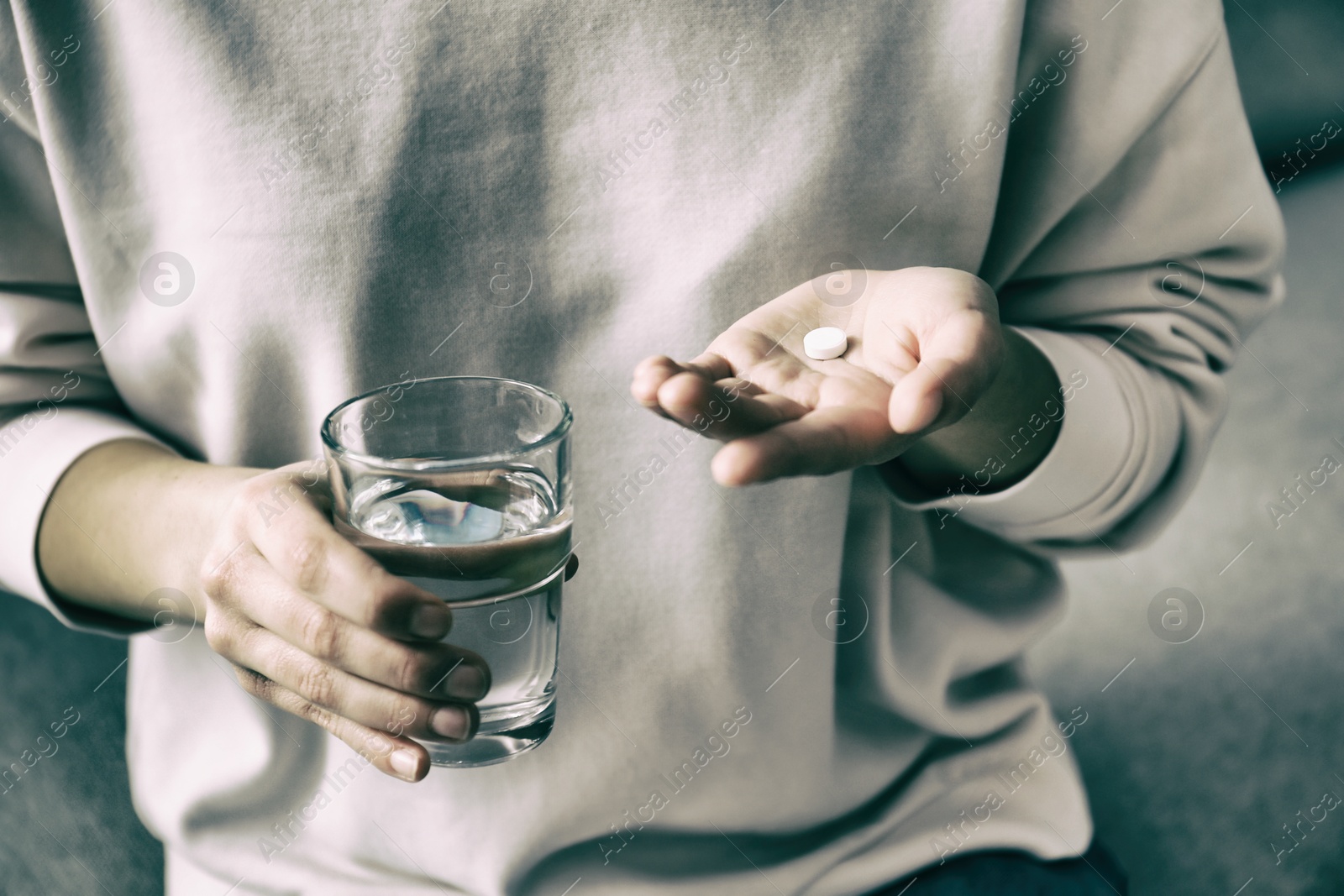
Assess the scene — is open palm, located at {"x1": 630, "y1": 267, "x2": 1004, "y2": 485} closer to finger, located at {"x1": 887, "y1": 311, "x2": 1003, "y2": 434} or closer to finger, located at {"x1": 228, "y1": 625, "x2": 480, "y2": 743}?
finger, located at {"x1": 887, "y1": 311, "x2": 1003, "y2": 434}

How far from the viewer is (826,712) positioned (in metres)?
0.69

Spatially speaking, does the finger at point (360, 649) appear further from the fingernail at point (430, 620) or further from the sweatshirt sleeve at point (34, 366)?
the sweatshirt sleeve at point (34, 366)

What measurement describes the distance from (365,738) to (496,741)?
7 cm

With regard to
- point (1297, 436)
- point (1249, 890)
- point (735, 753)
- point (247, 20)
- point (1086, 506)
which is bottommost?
point (1249, 890)

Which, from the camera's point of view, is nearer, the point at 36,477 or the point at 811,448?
the point at 811,448

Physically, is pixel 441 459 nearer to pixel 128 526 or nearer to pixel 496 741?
pixel 496 741

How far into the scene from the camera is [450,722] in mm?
456

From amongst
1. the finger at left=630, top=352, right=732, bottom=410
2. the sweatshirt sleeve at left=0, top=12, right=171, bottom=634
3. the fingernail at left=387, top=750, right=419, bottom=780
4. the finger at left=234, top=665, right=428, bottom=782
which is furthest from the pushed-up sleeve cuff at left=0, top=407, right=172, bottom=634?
the finger at left=630, top=352, right=732, bottom=410

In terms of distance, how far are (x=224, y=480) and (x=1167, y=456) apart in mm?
652

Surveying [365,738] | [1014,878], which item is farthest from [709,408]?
[1014,878]

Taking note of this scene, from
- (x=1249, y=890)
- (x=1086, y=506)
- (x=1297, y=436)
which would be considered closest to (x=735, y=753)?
(x=1086, y=506)

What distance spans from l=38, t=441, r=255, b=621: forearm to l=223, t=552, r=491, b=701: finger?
0.12m

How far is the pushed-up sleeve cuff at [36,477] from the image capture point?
2.07 ft

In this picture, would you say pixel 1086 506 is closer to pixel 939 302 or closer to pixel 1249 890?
pixel 939 302
